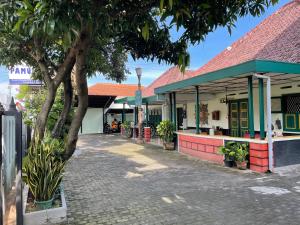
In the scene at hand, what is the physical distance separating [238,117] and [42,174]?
9.07 meters

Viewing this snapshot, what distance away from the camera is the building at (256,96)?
22.2ft

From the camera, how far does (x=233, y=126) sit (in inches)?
467

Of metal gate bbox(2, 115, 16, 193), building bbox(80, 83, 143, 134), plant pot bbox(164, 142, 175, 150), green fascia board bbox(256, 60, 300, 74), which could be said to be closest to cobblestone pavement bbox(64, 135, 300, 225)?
metal gate bbox(2, 115, 16, 193)

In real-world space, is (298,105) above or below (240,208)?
above

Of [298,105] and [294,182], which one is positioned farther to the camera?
[298,105]

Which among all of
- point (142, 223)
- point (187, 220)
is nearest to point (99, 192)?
point (142, 223)

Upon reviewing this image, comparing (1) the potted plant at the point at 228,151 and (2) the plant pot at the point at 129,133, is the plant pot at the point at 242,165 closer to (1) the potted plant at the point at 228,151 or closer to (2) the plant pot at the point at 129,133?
(1) the potted plant at the point at 228,151

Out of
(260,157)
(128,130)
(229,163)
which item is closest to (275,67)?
(260,157)

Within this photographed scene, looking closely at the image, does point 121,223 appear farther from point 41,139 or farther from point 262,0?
point 262,0

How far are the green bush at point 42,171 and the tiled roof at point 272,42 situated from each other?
22.3 feet

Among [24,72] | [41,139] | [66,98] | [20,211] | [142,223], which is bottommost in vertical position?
[142,223]

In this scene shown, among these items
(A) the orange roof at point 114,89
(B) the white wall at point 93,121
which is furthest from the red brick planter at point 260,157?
(A) the orange roof at point 114,89

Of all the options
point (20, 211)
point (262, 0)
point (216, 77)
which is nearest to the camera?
point (262, 0)

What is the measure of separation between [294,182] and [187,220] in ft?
10.2
